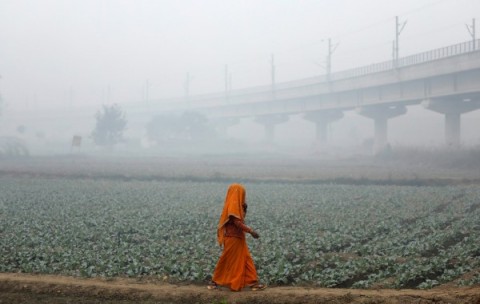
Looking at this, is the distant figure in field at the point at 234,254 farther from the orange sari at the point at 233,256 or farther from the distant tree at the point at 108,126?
the distant tree at the point at 108,126

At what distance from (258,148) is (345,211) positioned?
259 ft

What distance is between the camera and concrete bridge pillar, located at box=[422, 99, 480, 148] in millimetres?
50562

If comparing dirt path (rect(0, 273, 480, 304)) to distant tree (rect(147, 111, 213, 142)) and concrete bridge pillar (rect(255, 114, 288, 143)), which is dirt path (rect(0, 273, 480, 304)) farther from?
distant tree (rect(147, 111, 213, 142))

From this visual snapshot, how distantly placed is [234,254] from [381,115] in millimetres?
57926

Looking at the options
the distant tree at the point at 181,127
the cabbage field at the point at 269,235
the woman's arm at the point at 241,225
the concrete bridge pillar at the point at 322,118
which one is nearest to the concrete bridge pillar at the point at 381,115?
the concrete bridge pillar at the point at 322,118

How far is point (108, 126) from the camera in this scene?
82688mm

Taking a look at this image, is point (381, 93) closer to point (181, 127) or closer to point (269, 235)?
point (269, 235)

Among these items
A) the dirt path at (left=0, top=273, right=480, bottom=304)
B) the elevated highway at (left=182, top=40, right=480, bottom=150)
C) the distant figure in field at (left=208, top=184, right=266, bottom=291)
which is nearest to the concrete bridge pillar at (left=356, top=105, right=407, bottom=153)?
the elevated highway at (left=182, top=40, right=480, bottom=150)

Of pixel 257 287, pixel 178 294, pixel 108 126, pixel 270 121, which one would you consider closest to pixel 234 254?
pixel 257 287

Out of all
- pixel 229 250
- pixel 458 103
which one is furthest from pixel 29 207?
pixel 458 103

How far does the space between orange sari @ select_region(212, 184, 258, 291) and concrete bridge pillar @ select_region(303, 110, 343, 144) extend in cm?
7072

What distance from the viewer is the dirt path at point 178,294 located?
32.3ft

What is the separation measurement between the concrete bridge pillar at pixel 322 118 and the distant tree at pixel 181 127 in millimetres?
28312

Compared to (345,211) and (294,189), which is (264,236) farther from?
(294,189)
